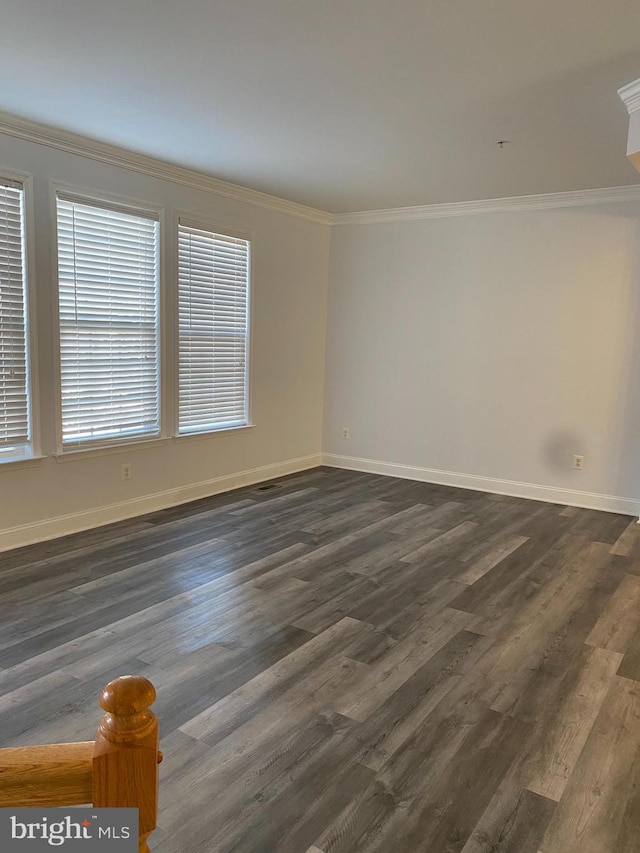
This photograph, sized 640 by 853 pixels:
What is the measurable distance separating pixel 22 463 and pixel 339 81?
113 inches

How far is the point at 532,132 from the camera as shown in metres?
3.67

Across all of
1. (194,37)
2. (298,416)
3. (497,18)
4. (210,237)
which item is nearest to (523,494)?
(298,416)

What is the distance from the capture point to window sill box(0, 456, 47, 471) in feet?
12.6

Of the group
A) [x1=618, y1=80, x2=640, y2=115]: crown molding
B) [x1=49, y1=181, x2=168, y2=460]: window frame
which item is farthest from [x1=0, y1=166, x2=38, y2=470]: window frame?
[x1=618, y1=80, x2=640, y2=115]: crown molding

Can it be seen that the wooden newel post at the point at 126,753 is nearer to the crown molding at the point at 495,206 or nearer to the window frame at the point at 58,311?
the window frame at the point at 58,311

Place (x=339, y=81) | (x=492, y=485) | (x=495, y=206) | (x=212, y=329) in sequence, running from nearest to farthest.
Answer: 1. (x=339, y=81)
2. (x=212, y=329)
3. (x=495, y=206)
4. (x=492, y=485)

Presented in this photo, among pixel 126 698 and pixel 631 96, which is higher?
pixel 631 96

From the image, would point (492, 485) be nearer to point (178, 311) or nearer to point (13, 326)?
point (178, 311)

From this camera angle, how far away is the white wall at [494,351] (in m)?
5.16

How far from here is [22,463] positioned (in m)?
3.93

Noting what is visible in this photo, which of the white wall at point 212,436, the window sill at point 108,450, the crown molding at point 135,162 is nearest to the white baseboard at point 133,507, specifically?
the white wall at point 212,436

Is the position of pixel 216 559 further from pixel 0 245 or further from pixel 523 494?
pixel 523 494

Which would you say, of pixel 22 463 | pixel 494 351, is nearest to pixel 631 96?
pixel 494 351

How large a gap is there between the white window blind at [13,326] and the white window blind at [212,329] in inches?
52.0
